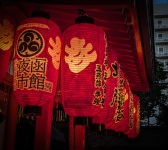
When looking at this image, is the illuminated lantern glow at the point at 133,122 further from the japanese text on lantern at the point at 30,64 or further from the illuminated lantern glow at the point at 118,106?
the japanese text on lantern at the point at 30,64

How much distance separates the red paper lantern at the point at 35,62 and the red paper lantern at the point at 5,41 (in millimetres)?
223

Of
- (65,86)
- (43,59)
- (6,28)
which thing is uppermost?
(6,28)

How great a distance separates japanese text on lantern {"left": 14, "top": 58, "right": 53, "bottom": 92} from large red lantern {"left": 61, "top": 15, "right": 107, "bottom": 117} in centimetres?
40

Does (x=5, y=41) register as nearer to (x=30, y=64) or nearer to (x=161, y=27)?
(x=30, y=64)

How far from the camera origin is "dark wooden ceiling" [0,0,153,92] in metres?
4.93

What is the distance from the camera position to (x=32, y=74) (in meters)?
4.22

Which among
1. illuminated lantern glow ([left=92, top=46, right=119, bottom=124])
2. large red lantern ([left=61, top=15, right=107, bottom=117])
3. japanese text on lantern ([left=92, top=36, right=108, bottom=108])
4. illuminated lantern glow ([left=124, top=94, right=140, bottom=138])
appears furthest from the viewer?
illuminated lantern glow ([left=124, top=94, right=140, bottom=138])

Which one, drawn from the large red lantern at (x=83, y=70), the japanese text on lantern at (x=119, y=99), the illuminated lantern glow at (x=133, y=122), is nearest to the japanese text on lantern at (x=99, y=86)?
the large red lantern at (x=83, y=70)

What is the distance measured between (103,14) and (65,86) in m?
2.14

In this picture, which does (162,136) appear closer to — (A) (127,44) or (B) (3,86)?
(A) (127,44)

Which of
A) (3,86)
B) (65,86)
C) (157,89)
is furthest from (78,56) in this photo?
(157,89)

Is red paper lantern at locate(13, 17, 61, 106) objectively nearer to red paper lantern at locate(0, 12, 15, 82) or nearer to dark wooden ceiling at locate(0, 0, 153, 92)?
red paper lantern at locate(0, 12, 15, 82)

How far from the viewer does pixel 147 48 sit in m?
7.13

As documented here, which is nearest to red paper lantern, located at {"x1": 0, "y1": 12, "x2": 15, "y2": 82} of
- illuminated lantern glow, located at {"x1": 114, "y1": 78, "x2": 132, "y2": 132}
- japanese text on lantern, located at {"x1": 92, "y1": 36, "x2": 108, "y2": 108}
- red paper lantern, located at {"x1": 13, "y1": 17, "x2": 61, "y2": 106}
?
red paper lantern, located at {"x1": 13, "y1": 17, "x2": 61, "y2": 106}
